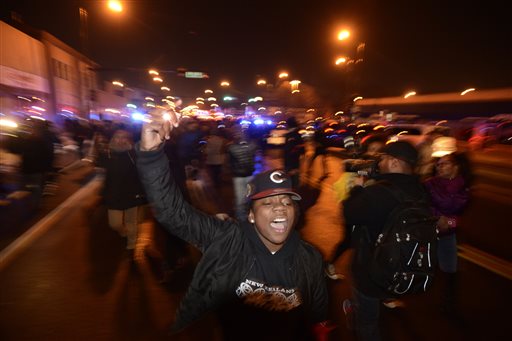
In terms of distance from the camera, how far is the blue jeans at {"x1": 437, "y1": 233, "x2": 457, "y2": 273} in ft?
13.0

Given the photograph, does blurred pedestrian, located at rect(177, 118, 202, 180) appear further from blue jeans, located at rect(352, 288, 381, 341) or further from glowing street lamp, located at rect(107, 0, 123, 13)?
glowing street lamp, located at rect(107, 0, 123, 13)

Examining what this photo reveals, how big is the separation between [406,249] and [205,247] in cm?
148

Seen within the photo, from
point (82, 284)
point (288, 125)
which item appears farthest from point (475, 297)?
point (288, 125)

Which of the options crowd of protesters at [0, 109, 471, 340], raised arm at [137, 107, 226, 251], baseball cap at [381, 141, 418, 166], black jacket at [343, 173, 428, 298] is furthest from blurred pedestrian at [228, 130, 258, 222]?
raised arm at [137, 107, 226, 251]

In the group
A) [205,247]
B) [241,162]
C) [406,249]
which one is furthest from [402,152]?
[241,162]

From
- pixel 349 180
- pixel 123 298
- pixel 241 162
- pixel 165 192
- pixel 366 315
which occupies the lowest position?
pixel 123 298

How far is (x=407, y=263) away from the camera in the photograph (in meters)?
2.61

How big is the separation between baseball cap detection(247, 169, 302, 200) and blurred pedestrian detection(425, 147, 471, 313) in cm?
244

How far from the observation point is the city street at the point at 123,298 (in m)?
3.85

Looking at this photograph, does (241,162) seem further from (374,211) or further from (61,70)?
(61,70)

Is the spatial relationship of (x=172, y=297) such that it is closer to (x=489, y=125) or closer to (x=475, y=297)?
(x=475, y=297)

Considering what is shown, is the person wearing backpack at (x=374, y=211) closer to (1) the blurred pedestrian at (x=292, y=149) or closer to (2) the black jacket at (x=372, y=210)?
(2) the black jacket at (x=372, y=210)

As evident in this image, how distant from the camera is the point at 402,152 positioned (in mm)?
2809

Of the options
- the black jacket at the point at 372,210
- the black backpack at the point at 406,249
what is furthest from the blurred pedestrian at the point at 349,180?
the black backpack at the point at 406,249
